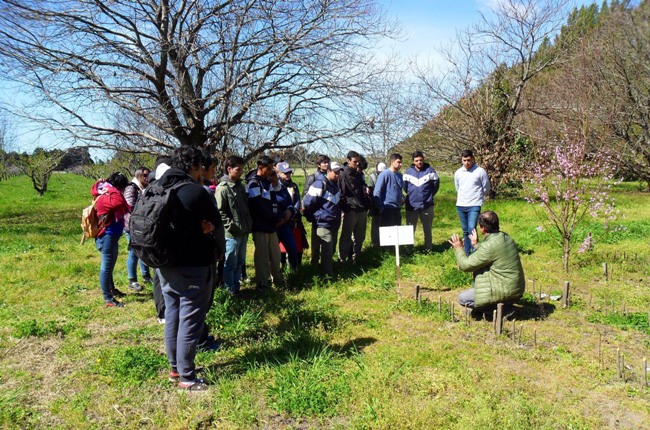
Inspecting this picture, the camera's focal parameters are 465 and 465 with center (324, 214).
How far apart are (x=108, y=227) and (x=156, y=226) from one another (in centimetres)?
289

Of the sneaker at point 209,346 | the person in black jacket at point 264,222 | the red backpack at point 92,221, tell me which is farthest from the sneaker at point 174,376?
the red backpack at point 92,221

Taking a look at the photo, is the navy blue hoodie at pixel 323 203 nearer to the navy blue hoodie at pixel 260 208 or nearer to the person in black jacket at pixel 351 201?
the person in black jacket at pixel 351 201

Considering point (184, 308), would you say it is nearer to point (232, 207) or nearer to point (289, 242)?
point (232, 207)

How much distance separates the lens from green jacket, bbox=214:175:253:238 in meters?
5.32

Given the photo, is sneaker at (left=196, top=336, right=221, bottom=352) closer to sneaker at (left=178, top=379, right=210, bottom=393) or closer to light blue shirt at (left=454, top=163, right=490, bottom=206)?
sneaker at (left=178, top=379, right=210, bottom=393)

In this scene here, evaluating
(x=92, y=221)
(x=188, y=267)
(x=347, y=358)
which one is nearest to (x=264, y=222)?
(x=92, y=221)

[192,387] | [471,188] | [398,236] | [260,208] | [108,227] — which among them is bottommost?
[192,387]

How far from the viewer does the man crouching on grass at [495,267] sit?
4707 mm

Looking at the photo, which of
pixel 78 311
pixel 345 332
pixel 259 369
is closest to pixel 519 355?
pixel 345 332

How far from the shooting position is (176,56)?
344 inches

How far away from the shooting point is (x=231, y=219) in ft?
17.6

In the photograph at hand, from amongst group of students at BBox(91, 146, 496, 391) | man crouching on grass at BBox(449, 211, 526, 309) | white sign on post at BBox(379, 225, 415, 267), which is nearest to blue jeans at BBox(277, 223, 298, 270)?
group of students at BBox(91, 146, 496, 391)

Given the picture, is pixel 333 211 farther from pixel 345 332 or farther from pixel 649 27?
pixel 649 27

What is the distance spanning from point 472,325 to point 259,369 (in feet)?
7.42
